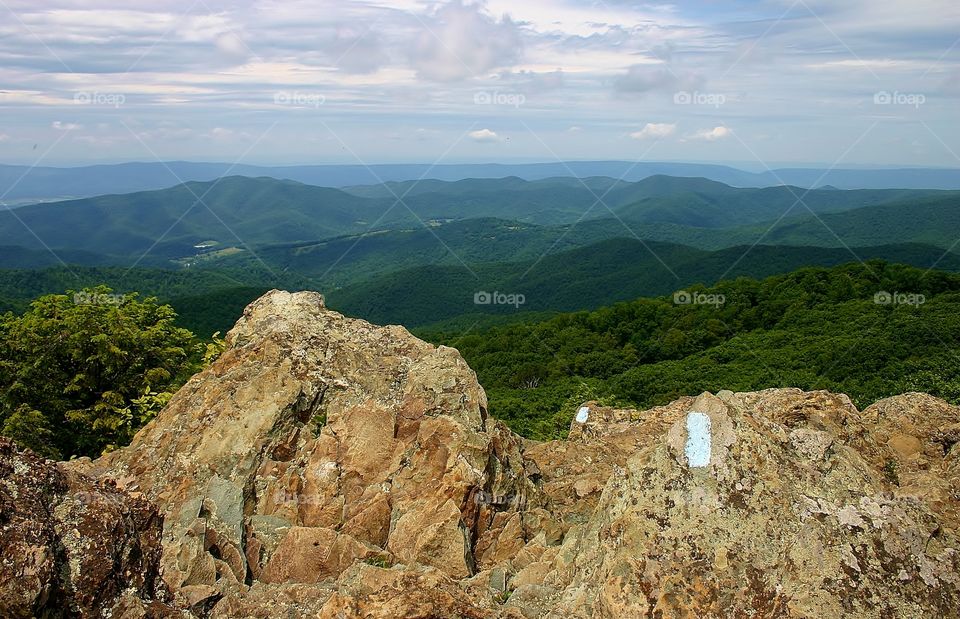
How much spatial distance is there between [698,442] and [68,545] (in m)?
6.10

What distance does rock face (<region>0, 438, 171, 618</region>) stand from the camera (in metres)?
5.09

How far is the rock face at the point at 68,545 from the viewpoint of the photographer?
16.7ft

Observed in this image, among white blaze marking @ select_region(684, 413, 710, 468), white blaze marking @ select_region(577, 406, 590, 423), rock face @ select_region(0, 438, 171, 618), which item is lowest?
white blaze marking @ select_region(577, 406, 590, 423)

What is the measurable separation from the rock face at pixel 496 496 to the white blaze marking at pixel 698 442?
24mm

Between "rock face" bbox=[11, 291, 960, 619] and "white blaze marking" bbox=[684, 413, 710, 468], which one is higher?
"white blaze marking" bbox=[684, 413, 710, 468]

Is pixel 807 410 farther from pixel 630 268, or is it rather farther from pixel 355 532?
pixel 630 268

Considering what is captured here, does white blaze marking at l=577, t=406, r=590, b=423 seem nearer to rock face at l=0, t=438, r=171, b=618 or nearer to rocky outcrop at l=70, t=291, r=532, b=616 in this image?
rocky outcrop at l=70, t=291, r=532, b=616

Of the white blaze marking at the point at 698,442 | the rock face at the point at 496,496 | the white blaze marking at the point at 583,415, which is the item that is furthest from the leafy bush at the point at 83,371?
the white blaze marking at the point at 698,442

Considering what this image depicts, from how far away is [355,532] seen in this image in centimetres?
998

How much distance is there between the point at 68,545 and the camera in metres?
5.63

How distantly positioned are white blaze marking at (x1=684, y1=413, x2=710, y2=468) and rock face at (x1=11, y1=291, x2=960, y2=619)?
24 millimetres

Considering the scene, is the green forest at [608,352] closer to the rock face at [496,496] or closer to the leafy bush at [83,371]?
the leafy bush at [83,371]

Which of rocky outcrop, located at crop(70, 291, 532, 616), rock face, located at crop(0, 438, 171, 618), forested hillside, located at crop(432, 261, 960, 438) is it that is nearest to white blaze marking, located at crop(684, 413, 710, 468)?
rocky outcrop, located at crop(70, 291, 532, 616)

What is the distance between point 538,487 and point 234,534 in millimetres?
5540
